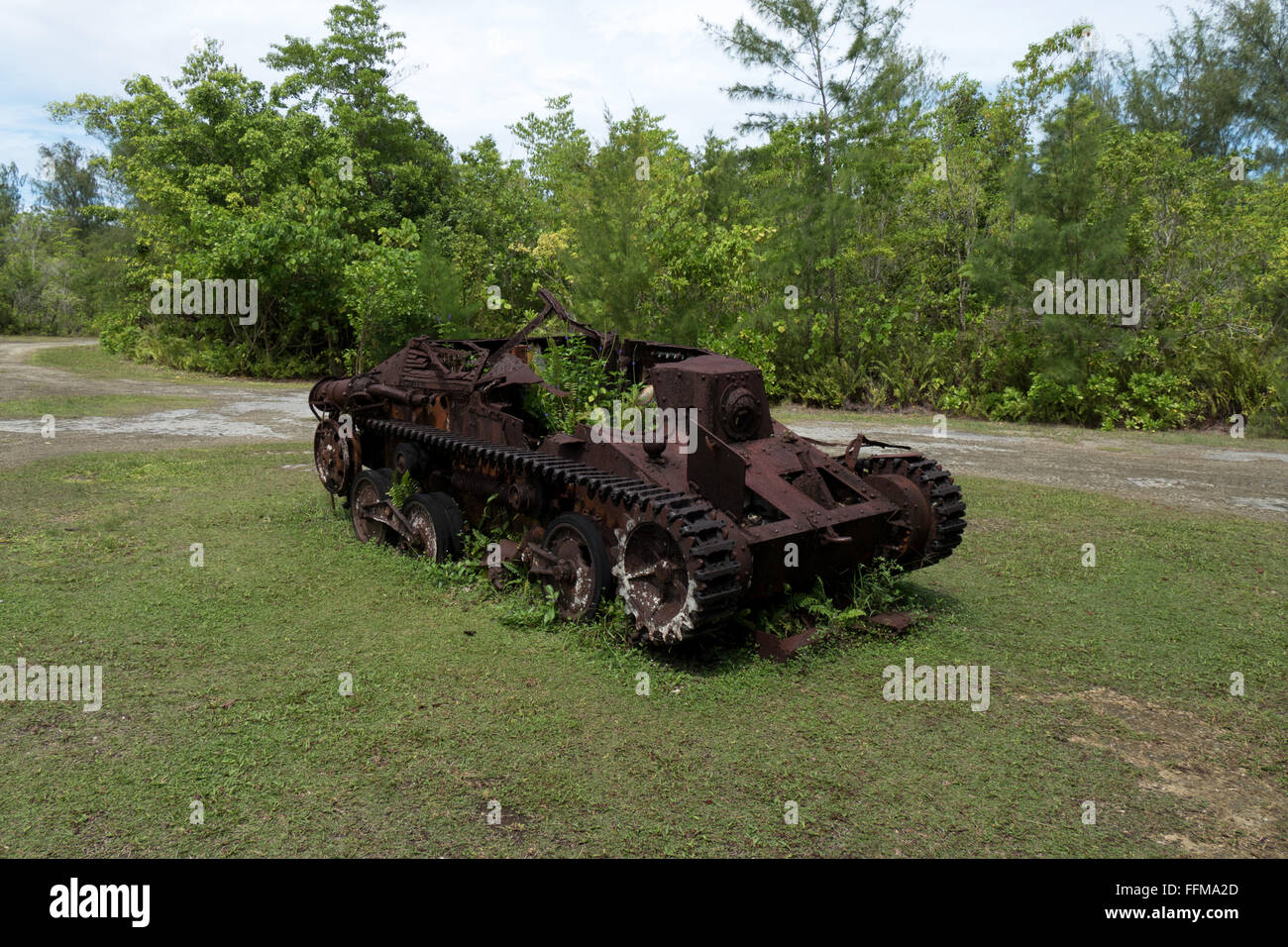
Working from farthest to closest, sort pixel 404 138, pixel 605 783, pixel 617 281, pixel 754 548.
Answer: pixel 404 138, pixel 617 281, pixel 754 548, pixel 605 783

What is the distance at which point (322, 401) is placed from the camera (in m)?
9.79

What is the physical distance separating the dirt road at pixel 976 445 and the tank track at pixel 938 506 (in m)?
2.96

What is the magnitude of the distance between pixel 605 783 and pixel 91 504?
8.05m

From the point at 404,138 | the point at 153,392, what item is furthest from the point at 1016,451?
the point at 404,138

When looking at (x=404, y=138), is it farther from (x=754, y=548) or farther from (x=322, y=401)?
(x=754, y=548)

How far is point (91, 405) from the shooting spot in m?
17.7

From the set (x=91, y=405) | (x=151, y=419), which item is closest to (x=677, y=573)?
(x=151, y=419)

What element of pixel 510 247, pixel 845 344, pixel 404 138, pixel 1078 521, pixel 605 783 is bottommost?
pixel 605 783

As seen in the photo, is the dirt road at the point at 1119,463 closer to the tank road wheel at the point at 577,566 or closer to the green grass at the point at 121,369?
the tank road wheel at the point at 577,566

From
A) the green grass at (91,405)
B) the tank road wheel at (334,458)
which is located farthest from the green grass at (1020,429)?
the green grass at (91,405)

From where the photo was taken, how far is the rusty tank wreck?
18.4 ft

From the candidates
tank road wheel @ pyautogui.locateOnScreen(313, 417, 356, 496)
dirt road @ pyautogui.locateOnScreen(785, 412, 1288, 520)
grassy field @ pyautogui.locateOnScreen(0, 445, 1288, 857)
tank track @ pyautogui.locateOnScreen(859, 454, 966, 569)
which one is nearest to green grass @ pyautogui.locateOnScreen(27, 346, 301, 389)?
tank road wheel @ pyautogui.locateOnScreen(313, 417, 356, 496)

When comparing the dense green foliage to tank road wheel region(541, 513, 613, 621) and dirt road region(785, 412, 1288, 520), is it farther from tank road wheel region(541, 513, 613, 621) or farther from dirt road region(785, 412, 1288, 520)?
tank road wheel region(541, 513, 613, 621)

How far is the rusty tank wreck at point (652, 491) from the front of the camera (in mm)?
5617
